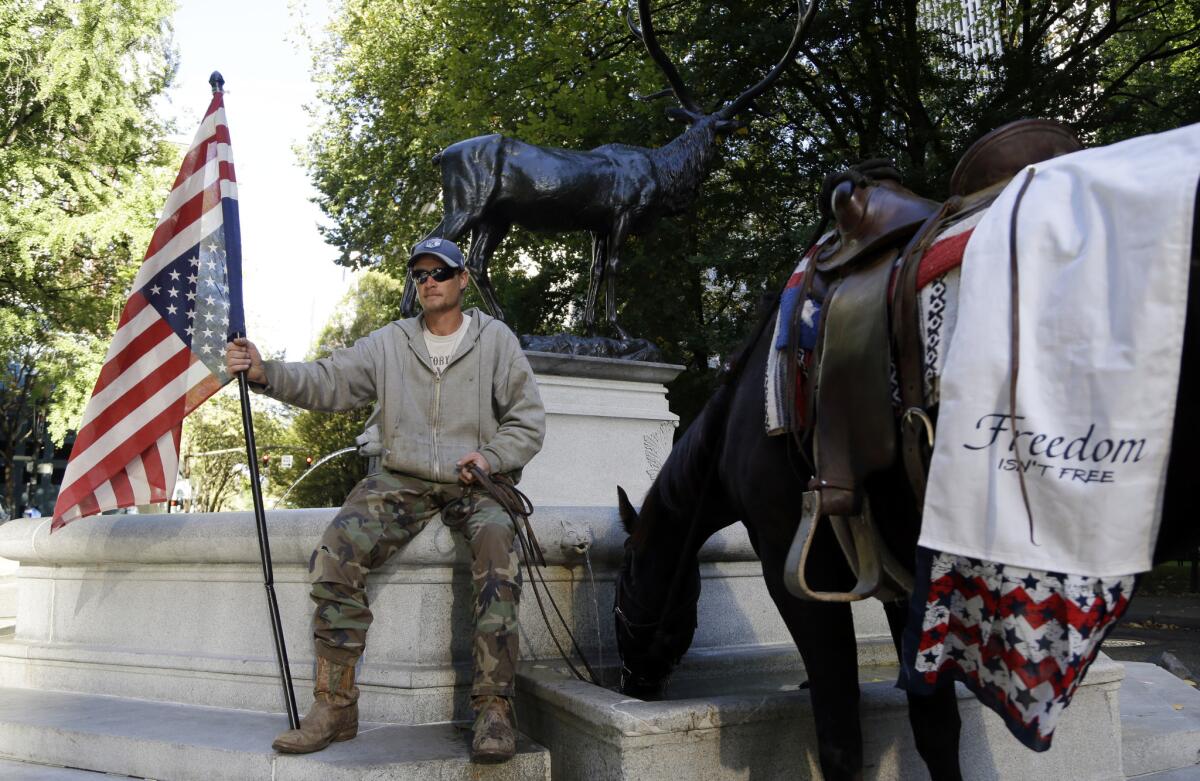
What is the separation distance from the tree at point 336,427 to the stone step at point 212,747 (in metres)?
32.2

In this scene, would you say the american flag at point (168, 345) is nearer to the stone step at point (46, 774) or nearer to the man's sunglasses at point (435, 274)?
the man's sunglasses at point (435, 274)

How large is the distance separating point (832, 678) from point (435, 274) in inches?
87.3

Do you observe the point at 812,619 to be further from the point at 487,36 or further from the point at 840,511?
the point at 487,36

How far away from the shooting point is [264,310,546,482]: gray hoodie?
160 inches

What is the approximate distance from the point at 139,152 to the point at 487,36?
10.9 meters

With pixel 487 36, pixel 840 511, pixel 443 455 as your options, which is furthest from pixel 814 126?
pixel 840 511

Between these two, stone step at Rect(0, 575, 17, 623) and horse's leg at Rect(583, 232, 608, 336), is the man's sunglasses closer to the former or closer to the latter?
horse's leg at Rect(583, 232, 608, 336)

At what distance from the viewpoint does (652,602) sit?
391 centimetres

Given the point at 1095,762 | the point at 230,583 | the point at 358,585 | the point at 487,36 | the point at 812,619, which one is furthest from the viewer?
the point at 487,36

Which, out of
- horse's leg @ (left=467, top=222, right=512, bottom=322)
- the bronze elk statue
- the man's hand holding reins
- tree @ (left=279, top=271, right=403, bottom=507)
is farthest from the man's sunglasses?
tree @ (left=279, top=271, right=403, bottom=507)

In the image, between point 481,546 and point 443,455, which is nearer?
point 481,546

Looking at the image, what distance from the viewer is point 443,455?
13.5ft

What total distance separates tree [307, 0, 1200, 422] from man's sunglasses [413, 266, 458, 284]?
9633mm

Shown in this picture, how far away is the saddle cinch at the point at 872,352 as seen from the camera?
8.45 ft
